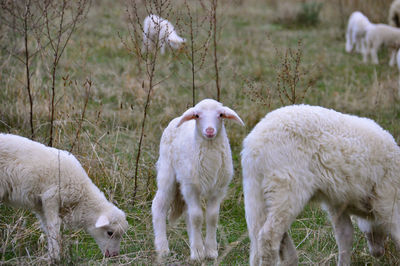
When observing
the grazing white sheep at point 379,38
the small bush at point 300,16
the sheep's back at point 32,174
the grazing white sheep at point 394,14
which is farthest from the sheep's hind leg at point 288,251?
the small bush at point 300,16

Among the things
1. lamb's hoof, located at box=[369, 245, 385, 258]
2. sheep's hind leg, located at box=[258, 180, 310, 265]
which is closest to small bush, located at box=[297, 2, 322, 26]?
lamb's hoof, located at box=[369, 245, 385, 258]

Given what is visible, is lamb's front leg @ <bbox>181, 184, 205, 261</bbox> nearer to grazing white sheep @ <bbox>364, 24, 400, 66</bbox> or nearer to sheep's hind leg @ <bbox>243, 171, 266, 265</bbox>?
sheep's hind leg @ <bbox>243, 171, 266, 265</bbox>

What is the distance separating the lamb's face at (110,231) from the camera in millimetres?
4422

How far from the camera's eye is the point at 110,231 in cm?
450

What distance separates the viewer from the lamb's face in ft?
14.5

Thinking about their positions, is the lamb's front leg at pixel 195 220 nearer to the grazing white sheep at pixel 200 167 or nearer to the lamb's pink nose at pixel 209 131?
the grazing white sheep at pixel 200 167

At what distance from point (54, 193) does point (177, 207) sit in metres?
0.99

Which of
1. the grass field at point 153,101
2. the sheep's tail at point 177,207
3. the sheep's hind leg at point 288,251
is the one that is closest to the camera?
the sheep's hind leg at point 288,251

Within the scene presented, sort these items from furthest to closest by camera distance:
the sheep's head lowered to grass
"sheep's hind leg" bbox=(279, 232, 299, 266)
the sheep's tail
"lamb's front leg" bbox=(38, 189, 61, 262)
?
the sheep's tail < "lamb's front leg" bbox=(38, 189, 61, 262) < the sheep's head lowered to grass < "sheep's hind leg" bbox=(279, 232, 299, 266)

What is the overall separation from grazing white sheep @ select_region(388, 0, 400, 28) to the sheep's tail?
10.1 metres

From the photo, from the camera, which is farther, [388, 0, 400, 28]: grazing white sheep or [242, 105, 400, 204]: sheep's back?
[388, 0, 400, 28]: grazing white sheep

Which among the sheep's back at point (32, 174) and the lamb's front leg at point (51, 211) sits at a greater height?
the sheep's back at point (32, 174)

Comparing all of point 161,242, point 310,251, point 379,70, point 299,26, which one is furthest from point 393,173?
point 299,26

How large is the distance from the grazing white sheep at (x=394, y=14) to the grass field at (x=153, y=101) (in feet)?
1.37
